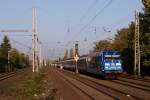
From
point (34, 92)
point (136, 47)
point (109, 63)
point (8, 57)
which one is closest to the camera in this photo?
point (34, 92)

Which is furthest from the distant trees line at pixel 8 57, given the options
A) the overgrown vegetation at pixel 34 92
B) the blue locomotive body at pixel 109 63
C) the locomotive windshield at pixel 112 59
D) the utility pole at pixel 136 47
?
the overgrown vegetation at pixel 34 92

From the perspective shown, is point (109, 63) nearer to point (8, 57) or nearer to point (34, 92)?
point (34, 92)

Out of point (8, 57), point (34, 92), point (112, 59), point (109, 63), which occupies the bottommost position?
point (34, 92)

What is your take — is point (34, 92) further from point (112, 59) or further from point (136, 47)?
point (136, 47)

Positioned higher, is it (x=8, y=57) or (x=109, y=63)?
(x=8, y=57)

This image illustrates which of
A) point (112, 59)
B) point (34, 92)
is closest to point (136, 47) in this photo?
point (112, 59)

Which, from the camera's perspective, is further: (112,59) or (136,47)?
(136,47)

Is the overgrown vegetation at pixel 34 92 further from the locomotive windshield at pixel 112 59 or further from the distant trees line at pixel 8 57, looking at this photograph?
the distant trees line at pixel 8 57

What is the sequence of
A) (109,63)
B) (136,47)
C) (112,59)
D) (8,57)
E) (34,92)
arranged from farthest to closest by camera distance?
(8,57)
(136,47)
(112,59)
(109,63)
(34,92)

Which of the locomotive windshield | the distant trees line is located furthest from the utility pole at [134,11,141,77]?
the distant trees line

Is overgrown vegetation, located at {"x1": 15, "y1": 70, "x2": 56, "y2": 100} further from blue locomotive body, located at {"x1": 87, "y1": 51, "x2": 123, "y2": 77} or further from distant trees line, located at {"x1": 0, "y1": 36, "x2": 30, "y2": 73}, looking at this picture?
distant trees line, located at {"x1": 0, "y1": 36, "x2": 30, "y2": 73}

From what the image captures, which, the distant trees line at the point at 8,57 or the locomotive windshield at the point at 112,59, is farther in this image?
the distant trees line at the point at 8,57

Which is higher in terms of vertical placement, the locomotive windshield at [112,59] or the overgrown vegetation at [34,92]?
the locomotive windshield at [112,59]

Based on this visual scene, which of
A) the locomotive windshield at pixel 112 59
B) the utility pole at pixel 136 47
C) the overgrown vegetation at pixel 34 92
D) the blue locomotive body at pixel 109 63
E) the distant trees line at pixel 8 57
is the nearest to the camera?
the overgrown vegetation at pixel 34 92
